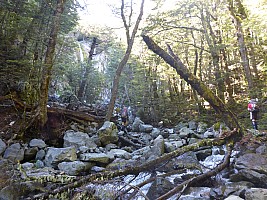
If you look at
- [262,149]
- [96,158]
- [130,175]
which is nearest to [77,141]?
[96,158]

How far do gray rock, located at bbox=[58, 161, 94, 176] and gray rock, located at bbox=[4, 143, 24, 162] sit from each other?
4.18 ft

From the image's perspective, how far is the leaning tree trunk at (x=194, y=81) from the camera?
5559 millimetres

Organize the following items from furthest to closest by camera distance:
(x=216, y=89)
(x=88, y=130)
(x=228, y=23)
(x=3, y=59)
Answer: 1. (x=216, y=89)
2. (x=228, y=23)
3. (x=88, y=130)
4. (x=3, y=59)

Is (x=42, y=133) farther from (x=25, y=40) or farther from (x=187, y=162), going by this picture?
(x=187, y=162)

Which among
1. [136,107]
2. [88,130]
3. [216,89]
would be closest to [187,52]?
[216,89]

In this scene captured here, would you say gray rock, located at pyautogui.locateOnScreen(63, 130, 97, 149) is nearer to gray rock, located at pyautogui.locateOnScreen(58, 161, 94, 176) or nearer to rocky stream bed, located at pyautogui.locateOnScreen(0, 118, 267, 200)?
rocky stream bed, located at pyautogui.locateOnScreen(0, 118, 267, 200)

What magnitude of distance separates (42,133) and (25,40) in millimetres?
3496

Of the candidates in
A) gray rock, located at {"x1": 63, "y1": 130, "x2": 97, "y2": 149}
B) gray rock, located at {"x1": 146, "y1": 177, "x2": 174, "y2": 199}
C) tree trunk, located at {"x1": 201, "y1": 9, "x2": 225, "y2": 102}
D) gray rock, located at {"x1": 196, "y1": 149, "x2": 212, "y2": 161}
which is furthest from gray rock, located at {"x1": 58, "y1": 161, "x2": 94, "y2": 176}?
tree trunk, located at {"x1": 201, "y1": 9, "x2": 225, "y2": 102}

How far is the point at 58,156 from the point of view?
5480 mm

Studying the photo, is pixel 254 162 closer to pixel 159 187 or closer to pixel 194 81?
pixel 159 187

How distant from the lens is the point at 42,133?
320 inches

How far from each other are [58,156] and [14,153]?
1270mm

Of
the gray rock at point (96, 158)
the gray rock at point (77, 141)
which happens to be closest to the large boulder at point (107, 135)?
the gray rock at point (77, 141)

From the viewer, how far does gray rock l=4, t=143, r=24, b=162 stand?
5676 mm
